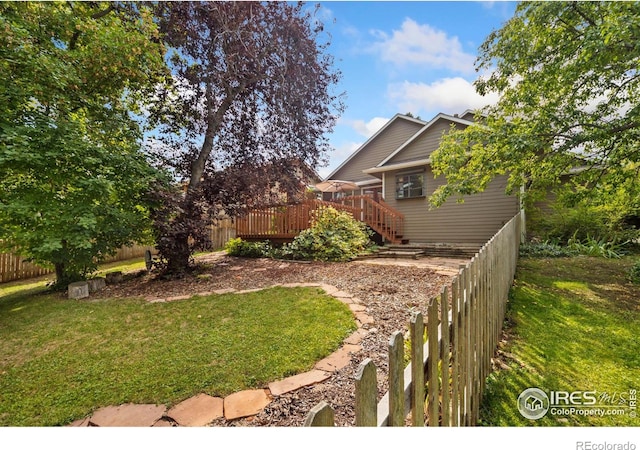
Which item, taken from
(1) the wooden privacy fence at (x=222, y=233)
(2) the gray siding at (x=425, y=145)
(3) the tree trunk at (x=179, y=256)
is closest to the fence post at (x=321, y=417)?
(3) the tree trunk at (x=179, y=256)

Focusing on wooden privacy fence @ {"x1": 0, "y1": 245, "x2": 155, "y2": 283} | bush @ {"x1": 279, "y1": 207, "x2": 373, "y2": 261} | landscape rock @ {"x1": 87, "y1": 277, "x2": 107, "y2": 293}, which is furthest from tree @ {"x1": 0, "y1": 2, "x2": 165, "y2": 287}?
bush @ {"x1": 279, "y1": 207, "x2": 373, "y2": 261}

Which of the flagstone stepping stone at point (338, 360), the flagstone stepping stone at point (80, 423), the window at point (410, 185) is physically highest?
the window at point (410, 185)

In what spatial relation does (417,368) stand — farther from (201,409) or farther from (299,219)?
(299,219)

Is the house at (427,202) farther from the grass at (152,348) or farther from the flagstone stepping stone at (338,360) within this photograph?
the flagstone stepping stone at (338,360)

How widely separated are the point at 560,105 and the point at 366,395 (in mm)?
6295

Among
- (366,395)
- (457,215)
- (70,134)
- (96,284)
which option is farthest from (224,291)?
(457,215)

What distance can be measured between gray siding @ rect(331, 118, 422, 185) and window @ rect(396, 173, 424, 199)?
2.64 metres

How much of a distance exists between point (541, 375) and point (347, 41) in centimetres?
328

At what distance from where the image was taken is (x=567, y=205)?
4.70 metres

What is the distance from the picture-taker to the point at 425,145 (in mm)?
9359

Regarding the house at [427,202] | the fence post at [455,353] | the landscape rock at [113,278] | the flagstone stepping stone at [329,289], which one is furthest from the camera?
the house at [427,202]

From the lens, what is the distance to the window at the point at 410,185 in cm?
944

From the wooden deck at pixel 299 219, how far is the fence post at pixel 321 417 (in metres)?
7.13

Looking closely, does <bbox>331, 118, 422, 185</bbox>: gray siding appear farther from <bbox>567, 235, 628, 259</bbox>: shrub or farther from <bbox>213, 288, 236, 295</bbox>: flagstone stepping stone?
<bbox>213, 288, 236, 295</bbox>: flagstone stepping stone
